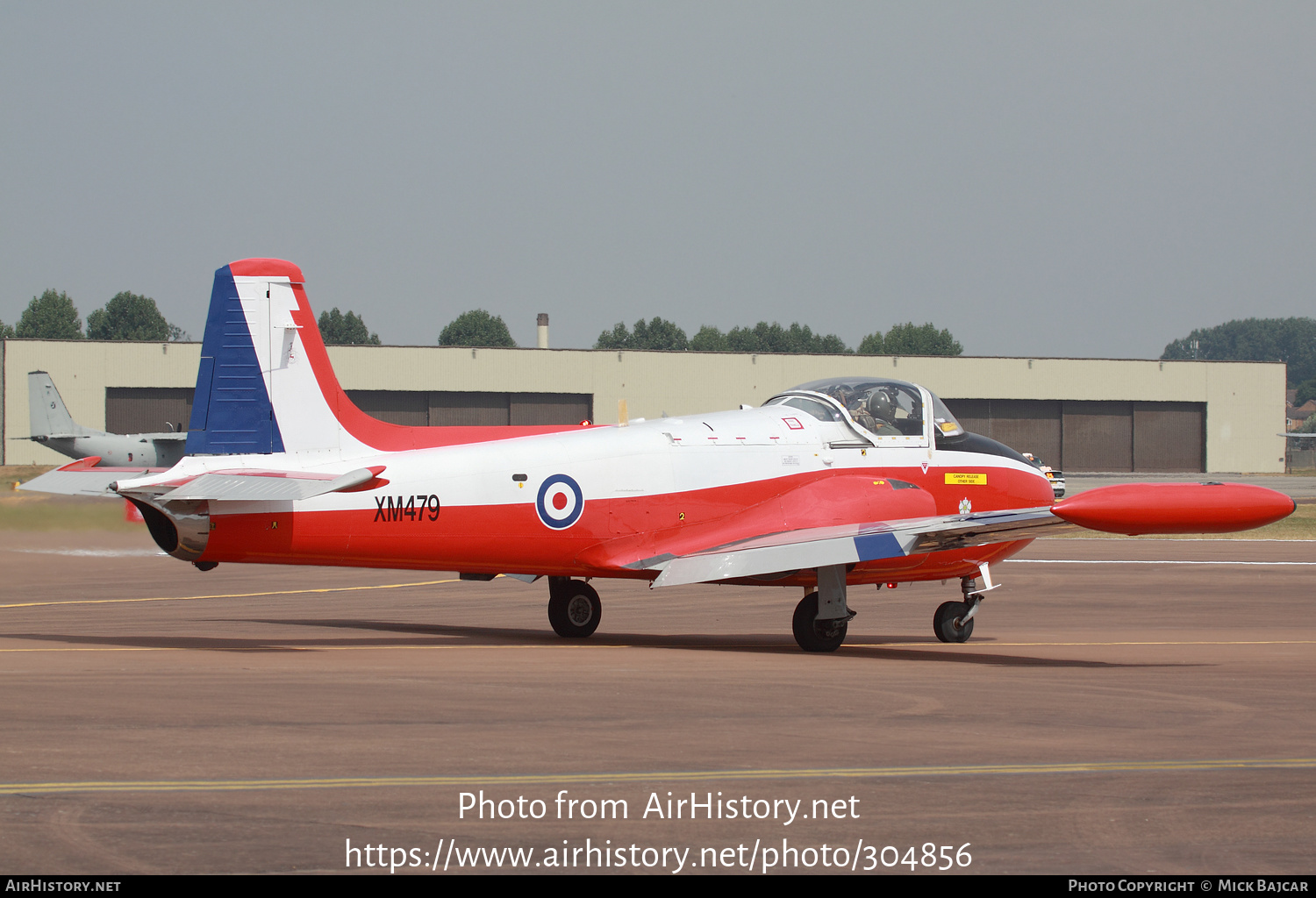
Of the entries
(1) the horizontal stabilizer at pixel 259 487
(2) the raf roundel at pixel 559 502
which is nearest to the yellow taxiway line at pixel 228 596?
(1) the horizontal stabilizer at pixel 259 487

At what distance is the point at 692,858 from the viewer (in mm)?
6422

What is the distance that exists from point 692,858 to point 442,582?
20601 millimetres

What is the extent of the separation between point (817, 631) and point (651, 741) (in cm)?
640

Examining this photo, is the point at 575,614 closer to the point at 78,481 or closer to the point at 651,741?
the point at 78,481

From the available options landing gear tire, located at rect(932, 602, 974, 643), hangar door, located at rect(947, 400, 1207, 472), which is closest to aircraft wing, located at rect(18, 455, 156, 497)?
landing gear tire, located at rect(932, 602, 974, 643)

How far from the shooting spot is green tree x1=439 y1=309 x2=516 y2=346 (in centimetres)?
19062

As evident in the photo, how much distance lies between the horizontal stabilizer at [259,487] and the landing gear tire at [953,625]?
24.3ft

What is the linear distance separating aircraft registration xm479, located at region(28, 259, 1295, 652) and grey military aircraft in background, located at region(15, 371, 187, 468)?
1308 inches

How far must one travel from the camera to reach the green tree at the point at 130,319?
589 ft

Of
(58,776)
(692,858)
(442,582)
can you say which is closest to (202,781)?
(58,776)

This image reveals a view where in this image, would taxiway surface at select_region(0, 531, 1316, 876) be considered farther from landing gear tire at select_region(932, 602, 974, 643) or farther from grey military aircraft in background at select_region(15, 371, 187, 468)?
grey military aircraft in background at select_region(15, 371, 187, 468)

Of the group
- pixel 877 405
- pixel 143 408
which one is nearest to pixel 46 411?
pixel 143 408

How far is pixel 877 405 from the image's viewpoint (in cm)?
1703

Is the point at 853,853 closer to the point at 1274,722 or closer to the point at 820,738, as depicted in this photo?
the point at 820,738
